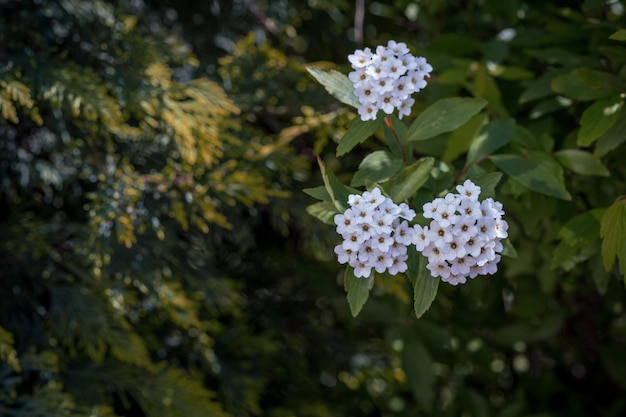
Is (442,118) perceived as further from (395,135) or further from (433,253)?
(433,253)

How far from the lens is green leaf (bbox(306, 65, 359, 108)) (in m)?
1.19

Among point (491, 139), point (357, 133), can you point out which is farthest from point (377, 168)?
point (491, 139)

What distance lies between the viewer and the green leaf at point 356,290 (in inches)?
43.0

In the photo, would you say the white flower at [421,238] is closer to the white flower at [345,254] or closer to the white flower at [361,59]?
the white flower at [345,254]

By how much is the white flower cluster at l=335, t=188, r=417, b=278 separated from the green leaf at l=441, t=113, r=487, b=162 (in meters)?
0.41

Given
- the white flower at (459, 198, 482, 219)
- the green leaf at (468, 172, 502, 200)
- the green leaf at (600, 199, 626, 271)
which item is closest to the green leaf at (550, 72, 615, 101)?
the green leaf at (600, 199, 626, 271)

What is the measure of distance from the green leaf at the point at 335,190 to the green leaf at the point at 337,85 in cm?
13

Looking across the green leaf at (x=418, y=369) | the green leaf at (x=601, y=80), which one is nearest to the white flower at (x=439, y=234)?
the green leaf at (x=601, y=80)

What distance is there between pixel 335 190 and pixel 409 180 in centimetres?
11

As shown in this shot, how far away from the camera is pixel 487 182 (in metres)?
1.14

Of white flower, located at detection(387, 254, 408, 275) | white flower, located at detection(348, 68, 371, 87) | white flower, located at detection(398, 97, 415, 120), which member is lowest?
white flower, located at detection(387, 254, 408, 275)

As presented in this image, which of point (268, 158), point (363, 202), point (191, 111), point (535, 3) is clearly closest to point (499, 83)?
point (535, 3)

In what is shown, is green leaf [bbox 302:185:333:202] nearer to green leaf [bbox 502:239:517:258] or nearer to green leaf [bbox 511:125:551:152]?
green leaf [bbox 502:239:517:258]

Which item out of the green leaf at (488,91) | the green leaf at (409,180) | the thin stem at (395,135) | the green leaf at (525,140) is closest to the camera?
the green leaf at (409,180)
